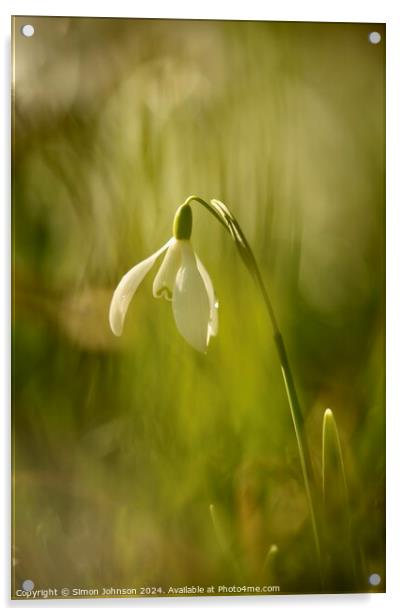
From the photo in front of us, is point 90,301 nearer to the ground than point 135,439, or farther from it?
farther from it

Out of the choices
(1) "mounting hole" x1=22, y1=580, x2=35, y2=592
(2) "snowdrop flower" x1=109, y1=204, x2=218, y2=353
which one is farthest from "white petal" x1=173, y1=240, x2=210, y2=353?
(1) "mounting hole" x1=22, y1=580, x2=35, y2=592

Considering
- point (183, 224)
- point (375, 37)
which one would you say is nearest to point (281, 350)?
point (183, 224)

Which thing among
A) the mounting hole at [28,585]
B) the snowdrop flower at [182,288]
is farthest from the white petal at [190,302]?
the mounting hole at [28,585]

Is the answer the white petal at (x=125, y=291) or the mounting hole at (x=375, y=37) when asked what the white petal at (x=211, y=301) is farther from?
the mounting hole at (x=375, y=37)

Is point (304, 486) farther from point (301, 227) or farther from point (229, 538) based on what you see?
point (301, 227)

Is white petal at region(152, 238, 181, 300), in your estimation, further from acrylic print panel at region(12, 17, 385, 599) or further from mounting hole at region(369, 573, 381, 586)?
mounting hole at region(369, 573, 381, 586)

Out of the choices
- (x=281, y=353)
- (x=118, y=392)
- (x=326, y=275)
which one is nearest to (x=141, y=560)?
(x=118, y=392)

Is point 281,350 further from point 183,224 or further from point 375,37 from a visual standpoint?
point 375,37
